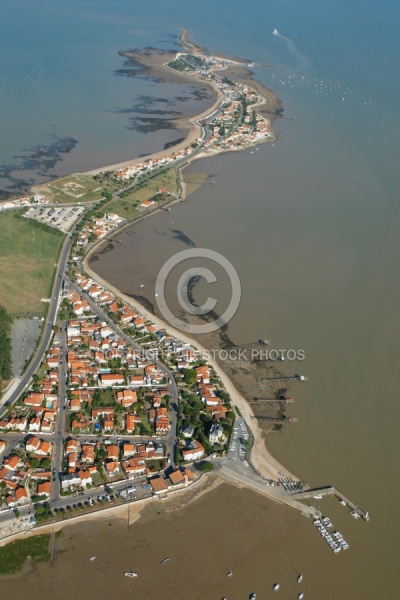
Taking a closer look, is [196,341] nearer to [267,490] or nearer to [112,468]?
[112,468]

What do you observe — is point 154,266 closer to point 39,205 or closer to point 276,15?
point 39,205

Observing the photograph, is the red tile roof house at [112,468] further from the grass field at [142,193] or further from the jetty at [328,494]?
the grass field at [142,193]

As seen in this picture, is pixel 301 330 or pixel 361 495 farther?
pixel 301 330

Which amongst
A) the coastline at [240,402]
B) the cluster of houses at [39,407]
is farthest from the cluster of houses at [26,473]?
the coastline at [240,402]

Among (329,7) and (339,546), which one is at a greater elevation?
(329,7)

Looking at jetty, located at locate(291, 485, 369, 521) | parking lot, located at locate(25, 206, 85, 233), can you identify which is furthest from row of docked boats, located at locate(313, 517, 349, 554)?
parking lot, located at locate(25, 206, 85, 233)

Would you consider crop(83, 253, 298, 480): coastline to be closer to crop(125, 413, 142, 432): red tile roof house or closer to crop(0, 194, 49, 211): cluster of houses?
crop(125, 413, 142, 432): red tile roof house

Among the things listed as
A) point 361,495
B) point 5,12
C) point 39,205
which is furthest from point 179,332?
point 5,12
